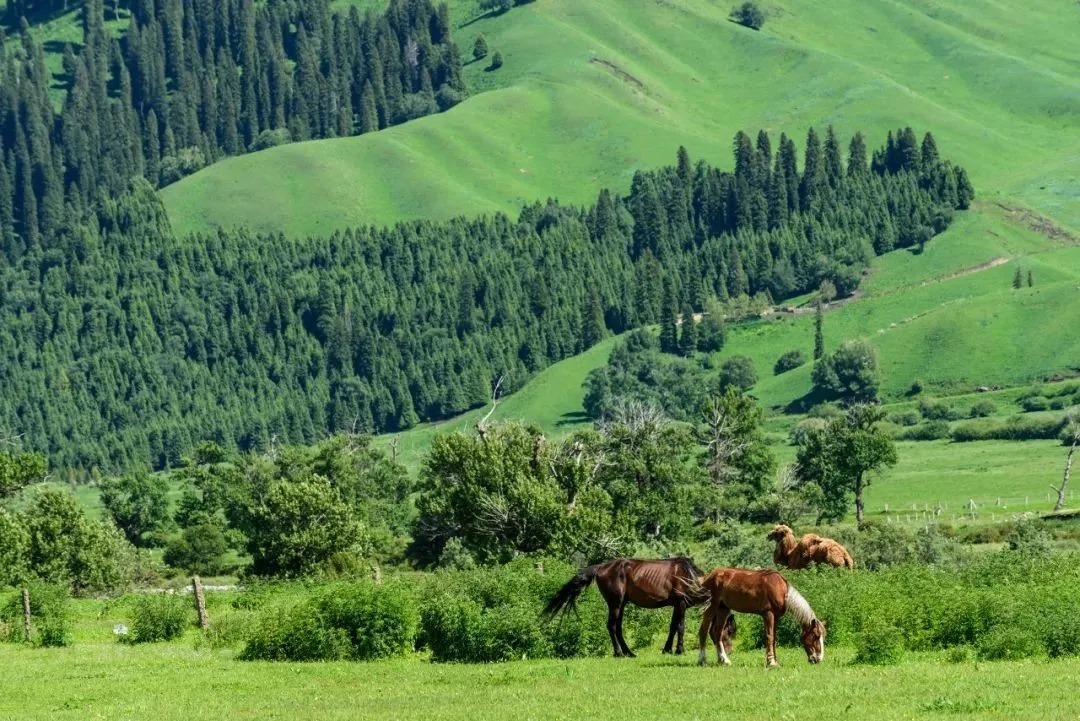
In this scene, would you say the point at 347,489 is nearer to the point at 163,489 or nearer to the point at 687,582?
the point at 163,489

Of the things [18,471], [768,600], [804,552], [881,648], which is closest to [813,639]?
[768,600]

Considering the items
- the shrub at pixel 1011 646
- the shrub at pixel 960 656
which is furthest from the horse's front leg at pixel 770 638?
the shrub at pixel 1011 646

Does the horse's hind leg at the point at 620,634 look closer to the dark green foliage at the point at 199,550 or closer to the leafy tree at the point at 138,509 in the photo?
the dark green foliage at the point at 199,550

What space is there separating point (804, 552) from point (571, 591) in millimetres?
14156

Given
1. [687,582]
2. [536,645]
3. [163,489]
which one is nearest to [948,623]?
[687,582]

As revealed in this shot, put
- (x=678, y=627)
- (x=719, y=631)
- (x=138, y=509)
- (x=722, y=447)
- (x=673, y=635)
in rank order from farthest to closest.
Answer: (x=138, y=509), (x=722, y=447), (x=678, y=627), (x=673, y=635), (x=719, y=631)

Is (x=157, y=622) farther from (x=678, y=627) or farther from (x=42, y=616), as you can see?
(x=678, y=627)

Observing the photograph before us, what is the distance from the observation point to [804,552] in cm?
5525

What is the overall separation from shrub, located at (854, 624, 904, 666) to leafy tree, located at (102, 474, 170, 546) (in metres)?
132

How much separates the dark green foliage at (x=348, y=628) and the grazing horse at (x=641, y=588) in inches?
211

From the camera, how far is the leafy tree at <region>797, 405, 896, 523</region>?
A: 135 metres

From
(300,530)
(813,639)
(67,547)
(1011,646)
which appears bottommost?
(300,530)

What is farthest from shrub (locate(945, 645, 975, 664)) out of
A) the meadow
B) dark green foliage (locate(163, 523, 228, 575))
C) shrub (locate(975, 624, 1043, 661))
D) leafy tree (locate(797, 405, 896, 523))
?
dark green foliage (locate(163, 523, 228, 575))

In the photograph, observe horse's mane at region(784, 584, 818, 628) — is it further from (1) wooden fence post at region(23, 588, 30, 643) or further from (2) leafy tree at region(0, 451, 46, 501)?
(2) leafy tree at region(0, 451, 46, 501)
